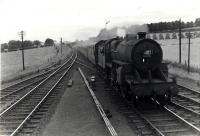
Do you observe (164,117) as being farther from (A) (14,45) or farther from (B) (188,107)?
Answer: (A) (14,45)

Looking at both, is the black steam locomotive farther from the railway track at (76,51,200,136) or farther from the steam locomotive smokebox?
the railway track at (76,51,200,136)

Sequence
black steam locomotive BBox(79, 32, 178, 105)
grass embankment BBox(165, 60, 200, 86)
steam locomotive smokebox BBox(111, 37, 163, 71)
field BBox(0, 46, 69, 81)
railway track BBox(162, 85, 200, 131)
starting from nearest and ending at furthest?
railway track BBox(162, 85, 200, 131)
black steam locomotive BBox(79, 32, 178, 105)
steam locomotive smokebox BBox(111, 37, 163, 71)
grass embankment BBox(165, 60, 200, 86)
field BBox(0, 46, 69, 81)

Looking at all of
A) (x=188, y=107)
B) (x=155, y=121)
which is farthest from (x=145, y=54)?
(x=155, y=121)

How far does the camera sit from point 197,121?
36.5 feet

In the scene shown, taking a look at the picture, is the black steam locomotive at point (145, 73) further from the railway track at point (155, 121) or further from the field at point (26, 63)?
the field at point (26, 63)

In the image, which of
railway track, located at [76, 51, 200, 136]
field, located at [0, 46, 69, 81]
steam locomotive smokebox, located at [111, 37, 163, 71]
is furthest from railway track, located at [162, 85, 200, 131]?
field, located at [0, 46, 69, 81]

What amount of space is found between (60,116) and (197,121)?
5.58 meters

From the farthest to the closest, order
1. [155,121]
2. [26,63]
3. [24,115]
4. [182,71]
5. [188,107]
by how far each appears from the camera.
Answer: [26,63]
[182,71]
[188,107]
[24,115]
[155,121]

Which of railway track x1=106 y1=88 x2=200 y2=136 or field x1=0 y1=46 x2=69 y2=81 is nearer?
railway track x1=106 y1=88 x2=200 y2=136

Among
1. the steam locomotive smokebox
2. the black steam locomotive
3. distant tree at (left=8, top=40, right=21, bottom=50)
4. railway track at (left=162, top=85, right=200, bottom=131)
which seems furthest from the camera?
distant tree at (left=8, top=40, right=21, bottom=50)

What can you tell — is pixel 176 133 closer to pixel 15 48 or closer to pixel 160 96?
pixel 160 96

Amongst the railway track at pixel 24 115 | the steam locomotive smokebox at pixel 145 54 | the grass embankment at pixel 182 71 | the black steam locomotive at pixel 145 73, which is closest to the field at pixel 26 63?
the grass embankment at pixel 182 71

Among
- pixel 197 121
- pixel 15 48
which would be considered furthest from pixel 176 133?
pixel 15 48

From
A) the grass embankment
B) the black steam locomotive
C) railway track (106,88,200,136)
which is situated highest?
the black steam locomotive
